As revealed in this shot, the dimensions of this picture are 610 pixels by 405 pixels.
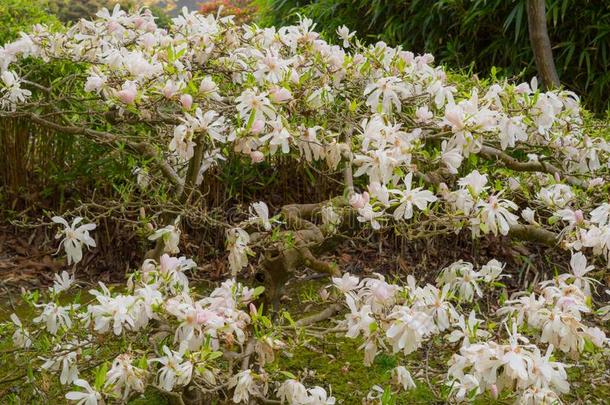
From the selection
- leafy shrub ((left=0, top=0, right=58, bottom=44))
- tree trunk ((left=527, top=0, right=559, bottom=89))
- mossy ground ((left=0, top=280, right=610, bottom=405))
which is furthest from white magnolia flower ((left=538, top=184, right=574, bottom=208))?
leafy shrub ((left=0, top=0, right=58, bottom=44))

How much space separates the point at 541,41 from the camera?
3848 mm

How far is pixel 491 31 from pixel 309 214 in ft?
11.4

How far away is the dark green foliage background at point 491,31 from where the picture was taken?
14.8 feet

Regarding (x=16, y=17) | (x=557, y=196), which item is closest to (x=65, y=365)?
(x=557, y=196)

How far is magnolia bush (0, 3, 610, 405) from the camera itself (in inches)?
51.1

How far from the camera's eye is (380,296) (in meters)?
1.45

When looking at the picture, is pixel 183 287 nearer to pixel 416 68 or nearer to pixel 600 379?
pixel 416 68

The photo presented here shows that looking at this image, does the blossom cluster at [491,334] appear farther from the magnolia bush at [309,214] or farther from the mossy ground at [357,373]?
the mossy ground at [357,373]

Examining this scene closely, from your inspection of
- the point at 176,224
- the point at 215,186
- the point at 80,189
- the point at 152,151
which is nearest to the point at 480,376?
the point at 176,224

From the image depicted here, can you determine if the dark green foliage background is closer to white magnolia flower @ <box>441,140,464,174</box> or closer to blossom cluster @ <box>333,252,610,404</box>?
white magnolia flower @ <box>441,140,464,174</box>

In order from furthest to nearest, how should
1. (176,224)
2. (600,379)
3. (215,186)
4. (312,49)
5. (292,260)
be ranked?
(215,186) < (600,379) < (312,49) < (292,260) < (176,224)

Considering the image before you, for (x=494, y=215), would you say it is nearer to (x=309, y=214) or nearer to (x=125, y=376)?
(x=309, y=214)

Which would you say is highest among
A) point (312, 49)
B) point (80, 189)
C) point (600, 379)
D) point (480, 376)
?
point (312, 49)

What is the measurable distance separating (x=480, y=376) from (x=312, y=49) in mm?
1171
